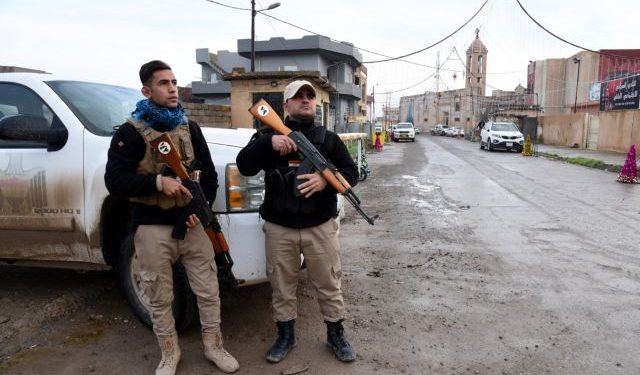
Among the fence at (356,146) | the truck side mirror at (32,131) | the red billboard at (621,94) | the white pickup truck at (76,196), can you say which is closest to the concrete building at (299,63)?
the red billboard at (621,94)

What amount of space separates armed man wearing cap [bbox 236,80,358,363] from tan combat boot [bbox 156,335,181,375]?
1.81 feet

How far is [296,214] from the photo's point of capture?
9.36ft

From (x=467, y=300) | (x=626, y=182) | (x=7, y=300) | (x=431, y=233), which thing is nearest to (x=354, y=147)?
(x=431, y=233)

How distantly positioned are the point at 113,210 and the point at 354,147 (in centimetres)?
Result: 868

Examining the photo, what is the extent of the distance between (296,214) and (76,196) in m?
1.59

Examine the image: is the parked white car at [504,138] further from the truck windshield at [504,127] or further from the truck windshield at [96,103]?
the truck windshield at [96,103]

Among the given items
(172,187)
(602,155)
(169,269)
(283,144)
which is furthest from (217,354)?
(602,155)

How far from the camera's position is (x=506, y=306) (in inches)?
149

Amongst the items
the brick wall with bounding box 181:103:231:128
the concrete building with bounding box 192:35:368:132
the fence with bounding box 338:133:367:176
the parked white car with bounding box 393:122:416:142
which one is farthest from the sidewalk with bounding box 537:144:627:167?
the concrete building with bounding box 192:35:368:132

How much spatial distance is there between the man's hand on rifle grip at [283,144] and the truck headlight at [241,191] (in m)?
0.44

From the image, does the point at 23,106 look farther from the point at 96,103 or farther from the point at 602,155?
the point at 602,155

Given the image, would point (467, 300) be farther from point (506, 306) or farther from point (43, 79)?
point (43, 79)

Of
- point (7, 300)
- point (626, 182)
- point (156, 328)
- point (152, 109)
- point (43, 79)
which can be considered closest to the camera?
point (152, 109)

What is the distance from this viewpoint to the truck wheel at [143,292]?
305cm
